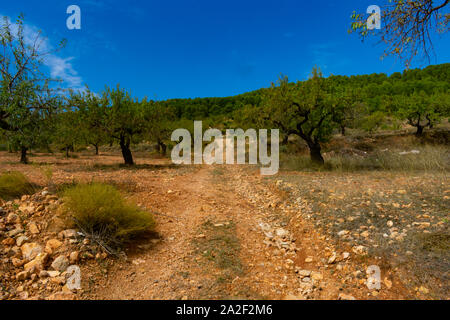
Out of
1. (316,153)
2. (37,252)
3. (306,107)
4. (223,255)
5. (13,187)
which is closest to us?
(37,252)

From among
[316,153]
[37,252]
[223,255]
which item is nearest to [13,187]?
[37,252]

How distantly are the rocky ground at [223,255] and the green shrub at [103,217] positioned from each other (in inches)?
9.7

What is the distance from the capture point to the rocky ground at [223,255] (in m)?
3.11

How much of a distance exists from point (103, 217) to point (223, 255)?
94.2 inches

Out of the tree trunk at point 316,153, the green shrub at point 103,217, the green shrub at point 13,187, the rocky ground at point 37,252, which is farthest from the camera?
the tree trunk at point 316,153

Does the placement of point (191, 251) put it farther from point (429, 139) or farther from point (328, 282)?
point (429, 139)

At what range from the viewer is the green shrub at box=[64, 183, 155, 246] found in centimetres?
422

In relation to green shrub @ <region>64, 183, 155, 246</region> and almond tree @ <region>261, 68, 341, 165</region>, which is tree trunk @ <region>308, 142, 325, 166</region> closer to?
almond tree @ <region>261, 68, 341, 165</region>

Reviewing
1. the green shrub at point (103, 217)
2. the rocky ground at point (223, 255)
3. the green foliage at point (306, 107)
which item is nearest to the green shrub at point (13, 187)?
the rocky ground at point (223, 255)

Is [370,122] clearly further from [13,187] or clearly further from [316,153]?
[13,187]

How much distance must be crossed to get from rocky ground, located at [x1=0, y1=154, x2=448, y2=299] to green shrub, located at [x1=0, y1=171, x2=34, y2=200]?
0.73 m

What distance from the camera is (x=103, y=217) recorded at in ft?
14.4

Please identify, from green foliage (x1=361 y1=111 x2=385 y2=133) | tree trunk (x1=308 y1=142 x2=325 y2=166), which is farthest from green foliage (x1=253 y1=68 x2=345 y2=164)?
green foliage (x1=361 y1=111 x2=385 y2=133)

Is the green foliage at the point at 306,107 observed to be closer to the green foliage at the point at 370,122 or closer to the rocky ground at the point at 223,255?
the rocky ground at the point at 223,255
